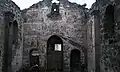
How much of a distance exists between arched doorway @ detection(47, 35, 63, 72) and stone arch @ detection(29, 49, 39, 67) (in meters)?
0.88

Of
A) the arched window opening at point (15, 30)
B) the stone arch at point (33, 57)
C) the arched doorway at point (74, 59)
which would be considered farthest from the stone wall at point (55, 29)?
the arched window opening at point (15, 30)

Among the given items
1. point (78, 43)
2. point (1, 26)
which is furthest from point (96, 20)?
point (1, 26)

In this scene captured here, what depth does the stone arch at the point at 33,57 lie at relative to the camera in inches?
469

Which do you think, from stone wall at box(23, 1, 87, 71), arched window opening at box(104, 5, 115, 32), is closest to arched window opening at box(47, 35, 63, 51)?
stone wall at box(23, 1, 87, 71)

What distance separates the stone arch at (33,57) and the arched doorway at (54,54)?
879 millimetres

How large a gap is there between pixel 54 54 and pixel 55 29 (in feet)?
6.59

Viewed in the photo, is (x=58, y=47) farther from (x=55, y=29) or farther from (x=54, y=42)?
(x=55, y=29)

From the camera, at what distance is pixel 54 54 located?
39.8ft

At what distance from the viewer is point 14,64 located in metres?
9.51

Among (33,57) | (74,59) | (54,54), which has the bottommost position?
(74,59)

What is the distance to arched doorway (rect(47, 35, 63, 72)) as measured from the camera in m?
12.0

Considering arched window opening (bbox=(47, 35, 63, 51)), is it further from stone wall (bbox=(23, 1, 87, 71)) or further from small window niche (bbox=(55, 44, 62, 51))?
stone wall (bbox=(23, 1, 87, 71))

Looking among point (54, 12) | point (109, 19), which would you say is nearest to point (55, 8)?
point (54, 12)

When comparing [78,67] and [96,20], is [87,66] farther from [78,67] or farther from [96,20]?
[96,20]
